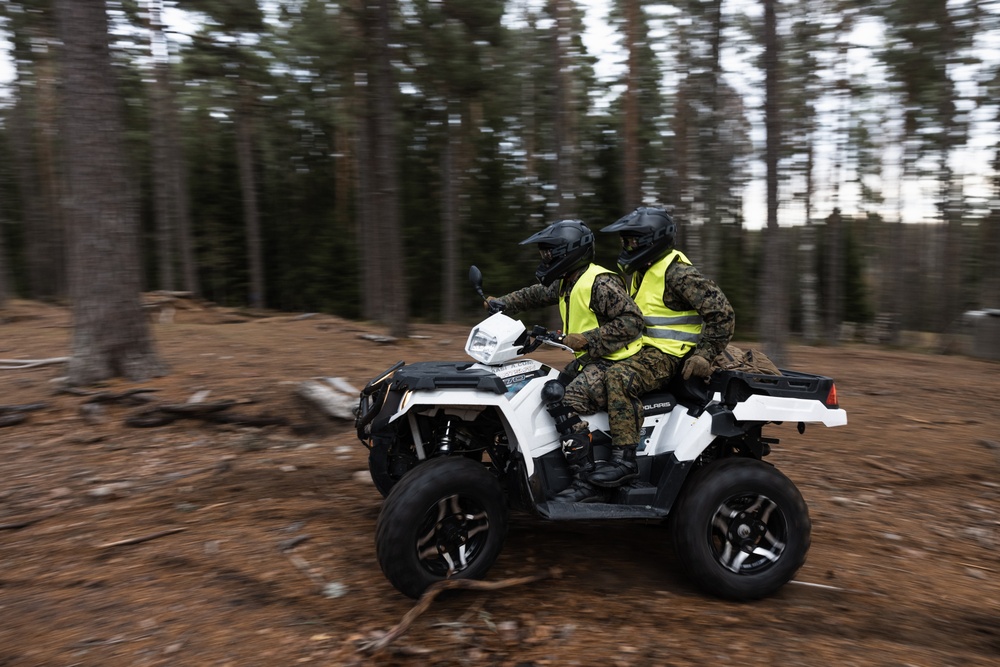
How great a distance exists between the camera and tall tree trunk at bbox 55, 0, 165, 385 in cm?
773

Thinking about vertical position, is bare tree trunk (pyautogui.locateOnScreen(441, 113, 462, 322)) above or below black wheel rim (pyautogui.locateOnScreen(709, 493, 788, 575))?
above

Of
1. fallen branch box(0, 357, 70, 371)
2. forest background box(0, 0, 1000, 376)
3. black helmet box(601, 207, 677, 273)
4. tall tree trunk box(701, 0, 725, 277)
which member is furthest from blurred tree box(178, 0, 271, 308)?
black helmet box(601, 207, 677, 273)

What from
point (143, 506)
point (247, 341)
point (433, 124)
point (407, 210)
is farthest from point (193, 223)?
point (143, 506)

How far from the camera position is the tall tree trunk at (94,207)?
25.4 feet

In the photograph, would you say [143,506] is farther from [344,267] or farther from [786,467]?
[344,267]

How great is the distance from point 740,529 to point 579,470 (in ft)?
3.47

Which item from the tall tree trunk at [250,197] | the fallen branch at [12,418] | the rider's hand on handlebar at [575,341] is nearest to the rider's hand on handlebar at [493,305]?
the rider's hand on handlebar at [575,341]

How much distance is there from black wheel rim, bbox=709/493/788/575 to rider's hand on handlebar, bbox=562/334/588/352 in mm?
1327

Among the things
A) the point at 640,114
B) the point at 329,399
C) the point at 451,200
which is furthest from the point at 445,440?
the point at 640,114

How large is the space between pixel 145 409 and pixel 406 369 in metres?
3.95

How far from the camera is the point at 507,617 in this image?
4.00 metres

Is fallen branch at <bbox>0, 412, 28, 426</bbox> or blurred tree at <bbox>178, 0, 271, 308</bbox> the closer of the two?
fallen branch at <bbox>0, 412, 28, 426</bbox>

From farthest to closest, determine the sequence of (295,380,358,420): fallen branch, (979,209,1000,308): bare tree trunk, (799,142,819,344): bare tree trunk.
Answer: (799,142,819,344): bare tree trunk < (979,209,1000,308): bare tree trunk < (295,380,358,420): fallen branch

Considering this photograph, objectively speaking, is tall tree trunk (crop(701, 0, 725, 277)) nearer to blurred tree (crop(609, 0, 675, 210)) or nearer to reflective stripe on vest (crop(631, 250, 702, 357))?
blurred tree (crop(609, 0, 675, 210))
